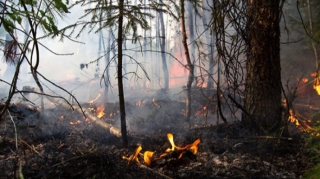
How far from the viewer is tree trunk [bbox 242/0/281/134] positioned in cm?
438

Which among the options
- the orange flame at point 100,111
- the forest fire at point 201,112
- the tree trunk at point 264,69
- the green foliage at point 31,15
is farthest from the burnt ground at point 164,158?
the forest fire at point 201,112

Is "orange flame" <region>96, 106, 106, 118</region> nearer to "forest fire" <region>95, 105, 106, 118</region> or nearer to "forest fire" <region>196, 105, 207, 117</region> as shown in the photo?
"forest fire" <region>95, 105, 106, 118</region>

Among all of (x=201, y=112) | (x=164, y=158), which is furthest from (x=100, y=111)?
(x=164, y=158)

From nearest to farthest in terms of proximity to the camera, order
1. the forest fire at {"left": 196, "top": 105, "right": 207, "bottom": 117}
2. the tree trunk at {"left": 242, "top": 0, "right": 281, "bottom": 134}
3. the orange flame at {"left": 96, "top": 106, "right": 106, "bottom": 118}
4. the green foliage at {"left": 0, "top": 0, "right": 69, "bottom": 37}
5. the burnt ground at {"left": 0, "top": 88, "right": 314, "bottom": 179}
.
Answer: the green foliage at {"left": 0, "top": 0, "right": 69, "bottom": 37}
the burnt ground at {"left": 0, "top": 88, "right": 314, "bottom": 179}
the tree trunk at {"left": 242, "top": 0, "right": 281, "bottom": 134}
the orange flame at {"left": 96, "top": 106, "right": 106, "bottom": 118}
the forest fire at {"left": 196, "top": 105, "right": 207, "bottom": 117}

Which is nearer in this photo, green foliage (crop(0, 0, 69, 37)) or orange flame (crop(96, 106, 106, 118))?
green foliage (crop(0, 0, 69, 37))

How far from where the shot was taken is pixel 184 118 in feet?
33.8

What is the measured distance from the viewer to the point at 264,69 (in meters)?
4.58

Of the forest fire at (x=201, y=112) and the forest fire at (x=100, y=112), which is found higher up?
the forest fire at (x=100, y=112)

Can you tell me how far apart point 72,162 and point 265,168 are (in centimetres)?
325

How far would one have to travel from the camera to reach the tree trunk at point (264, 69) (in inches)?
173

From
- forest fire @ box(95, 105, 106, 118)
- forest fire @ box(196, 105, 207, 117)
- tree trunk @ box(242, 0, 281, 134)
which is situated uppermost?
tree trunk @ box(242, 0, 281, 134)

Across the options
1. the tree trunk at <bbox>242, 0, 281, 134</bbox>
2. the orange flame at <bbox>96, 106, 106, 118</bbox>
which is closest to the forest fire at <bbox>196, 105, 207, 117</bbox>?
the orange flame at <bbox>96, 106, 106, 118</bbox>

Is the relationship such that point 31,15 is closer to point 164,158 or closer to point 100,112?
point 164,158

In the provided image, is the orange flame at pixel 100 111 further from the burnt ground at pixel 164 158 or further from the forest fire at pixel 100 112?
the burnt ground at pixel 164 158
